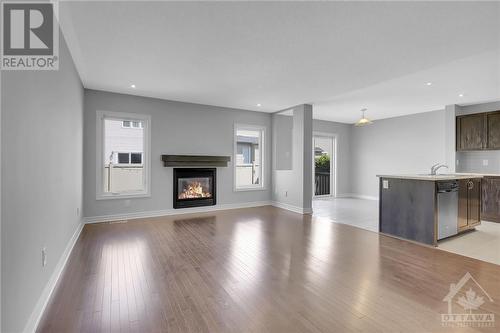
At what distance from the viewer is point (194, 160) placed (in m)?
5.62

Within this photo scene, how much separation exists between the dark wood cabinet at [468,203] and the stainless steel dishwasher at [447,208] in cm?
18

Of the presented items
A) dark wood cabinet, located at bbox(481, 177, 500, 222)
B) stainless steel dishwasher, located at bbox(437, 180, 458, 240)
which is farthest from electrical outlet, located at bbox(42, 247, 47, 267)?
dark wood cabinet, located at bbox(481, 177, 500, 222)

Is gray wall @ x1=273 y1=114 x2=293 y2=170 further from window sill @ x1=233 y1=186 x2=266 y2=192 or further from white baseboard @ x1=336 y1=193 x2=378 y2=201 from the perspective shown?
white baseboard @ x1=336 y1=193 x2=378 y2=201

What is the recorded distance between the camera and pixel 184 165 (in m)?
5.55

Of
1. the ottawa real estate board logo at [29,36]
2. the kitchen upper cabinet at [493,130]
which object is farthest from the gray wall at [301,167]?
the ottawa real estate board logo at [29,36]

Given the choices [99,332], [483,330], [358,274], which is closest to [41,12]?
[99,332]

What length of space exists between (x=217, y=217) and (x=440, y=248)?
383 cm

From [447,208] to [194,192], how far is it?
4.83 metres

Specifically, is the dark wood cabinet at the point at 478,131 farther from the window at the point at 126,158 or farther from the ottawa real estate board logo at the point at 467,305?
the window at the point at 126,158

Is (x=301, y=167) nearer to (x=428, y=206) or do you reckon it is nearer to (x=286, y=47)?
(x=428, y=206)

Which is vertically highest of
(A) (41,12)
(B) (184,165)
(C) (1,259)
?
(A) (41,12)

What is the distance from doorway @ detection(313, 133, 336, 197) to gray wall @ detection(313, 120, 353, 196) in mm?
170

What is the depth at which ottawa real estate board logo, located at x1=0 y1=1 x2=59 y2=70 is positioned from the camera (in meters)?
1.55

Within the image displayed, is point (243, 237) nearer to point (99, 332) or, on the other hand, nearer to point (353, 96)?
point (99, 332)
